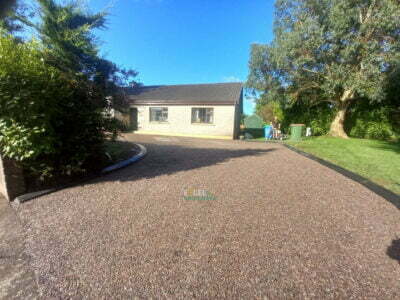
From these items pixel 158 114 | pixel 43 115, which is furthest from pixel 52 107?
pixel 158 114

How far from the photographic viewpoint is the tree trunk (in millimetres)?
13656

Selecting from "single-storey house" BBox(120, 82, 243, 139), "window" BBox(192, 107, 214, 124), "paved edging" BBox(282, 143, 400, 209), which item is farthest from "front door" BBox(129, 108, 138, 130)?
"paved edging" BBox(282, 143, 400, 209)

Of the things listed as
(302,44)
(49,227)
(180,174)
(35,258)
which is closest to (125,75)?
(180,174)

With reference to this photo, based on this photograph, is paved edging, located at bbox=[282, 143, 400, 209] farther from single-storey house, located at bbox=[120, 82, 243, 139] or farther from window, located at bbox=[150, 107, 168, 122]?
window, located at bbox=[150, 107, 168, 122]

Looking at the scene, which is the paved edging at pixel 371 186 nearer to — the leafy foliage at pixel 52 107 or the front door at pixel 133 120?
the leafy foliage at pixel 52 107

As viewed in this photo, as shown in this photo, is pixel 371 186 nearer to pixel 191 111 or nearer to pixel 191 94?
pixel 191 111

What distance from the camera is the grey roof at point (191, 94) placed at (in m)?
14.8

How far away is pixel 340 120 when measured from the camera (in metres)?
14.1

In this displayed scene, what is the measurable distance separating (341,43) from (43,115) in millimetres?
15245

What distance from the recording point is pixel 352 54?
34.1 feet

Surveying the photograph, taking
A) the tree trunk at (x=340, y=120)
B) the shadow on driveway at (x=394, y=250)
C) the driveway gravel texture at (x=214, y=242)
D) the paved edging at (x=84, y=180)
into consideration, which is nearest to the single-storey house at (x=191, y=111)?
the tree trunk at (x=340, y=120)

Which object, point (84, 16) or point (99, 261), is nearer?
point (99, 261)

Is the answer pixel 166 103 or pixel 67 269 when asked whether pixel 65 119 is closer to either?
pixel 67 269

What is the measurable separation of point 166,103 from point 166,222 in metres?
14.6
